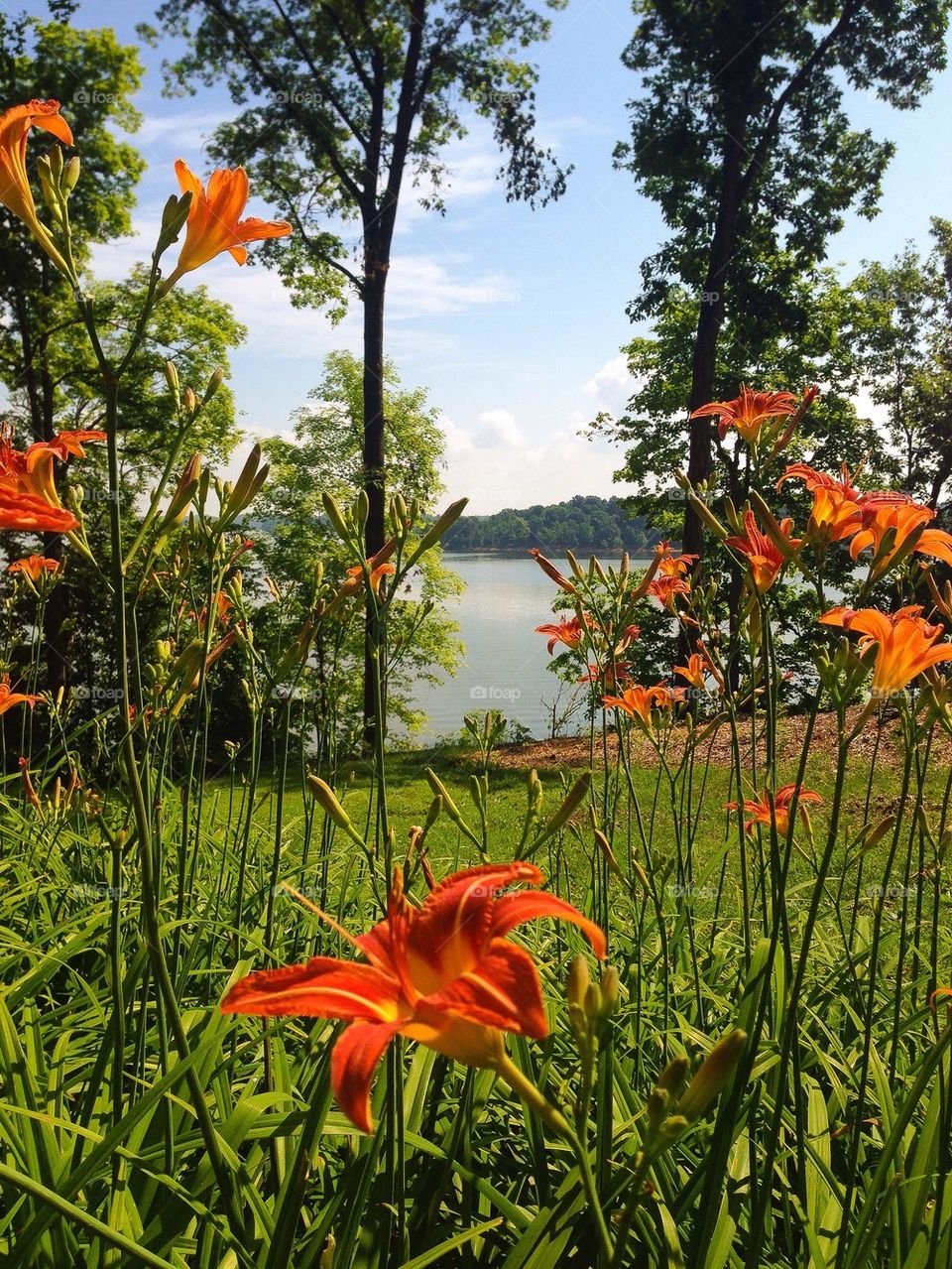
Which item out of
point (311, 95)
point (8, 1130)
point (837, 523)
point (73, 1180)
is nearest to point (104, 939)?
point (8, 1130)

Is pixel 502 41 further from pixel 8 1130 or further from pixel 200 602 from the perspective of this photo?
pixel 8 1130

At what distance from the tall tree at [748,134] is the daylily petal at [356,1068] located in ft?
35.3

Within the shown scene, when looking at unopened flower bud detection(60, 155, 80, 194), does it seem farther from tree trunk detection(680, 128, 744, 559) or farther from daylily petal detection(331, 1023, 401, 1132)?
tree trunk detection(680, 128, 744, 559)

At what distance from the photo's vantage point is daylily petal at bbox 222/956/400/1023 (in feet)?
1.97

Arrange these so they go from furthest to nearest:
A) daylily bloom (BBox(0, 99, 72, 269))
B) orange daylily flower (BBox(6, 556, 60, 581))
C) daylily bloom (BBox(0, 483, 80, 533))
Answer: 1. orange daylily flower (BBox(6, 556, 60, 581))
2. daylily bloom (BBox(0, 99, 72, 269))
3. daylily bloom (BBox(0, 483, 80, 533))

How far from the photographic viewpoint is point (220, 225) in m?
1.25

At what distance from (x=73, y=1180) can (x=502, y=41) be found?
14.9 metres

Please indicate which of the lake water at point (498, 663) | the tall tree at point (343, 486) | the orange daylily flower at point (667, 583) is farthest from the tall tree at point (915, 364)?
the orange daylily flower at point (667, 583)

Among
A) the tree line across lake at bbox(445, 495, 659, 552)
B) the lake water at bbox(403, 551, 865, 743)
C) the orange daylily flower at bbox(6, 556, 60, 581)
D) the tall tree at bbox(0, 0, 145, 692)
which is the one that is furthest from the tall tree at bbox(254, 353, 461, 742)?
the orange daylily flower at bbox(6, 556, 60, 581)

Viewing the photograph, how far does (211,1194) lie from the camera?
1342 mm

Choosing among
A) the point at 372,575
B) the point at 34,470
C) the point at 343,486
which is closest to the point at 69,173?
the point at 34,470

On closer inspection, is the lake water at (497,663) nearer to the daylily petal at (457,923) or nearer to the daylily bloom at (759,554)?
the daylily bloom at (759,554)

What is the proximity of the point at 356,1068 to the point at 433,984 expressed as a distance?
0.24 metres

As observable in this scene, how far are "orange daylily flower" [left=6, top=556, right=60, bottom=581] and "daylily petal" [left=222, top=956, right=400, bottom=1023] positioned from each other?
2.05 m
